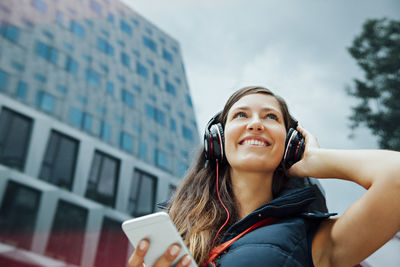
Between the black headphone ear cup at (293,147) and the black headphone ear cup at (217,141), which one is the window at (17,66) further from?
the black headphone ear cup at (293,147)

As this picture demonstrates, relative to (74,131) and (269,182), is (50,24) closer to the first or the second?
(74,131)

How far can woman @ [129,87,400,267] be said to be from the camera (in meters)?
1.33

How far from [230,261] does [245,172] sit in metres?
0.59

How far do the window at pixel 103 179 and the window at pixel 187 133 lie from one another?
203 inches

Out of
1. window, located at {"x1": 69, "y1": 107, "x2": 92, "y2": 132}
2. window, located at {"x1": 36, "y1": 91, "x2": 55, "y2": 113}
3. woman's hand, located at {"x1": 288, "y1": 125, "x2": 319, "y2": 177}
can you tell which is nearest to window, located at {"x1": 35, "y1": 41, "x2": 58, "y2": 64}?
window, located at {"x1": 36, "y1": 91, "x2": 55, "y2": 113}

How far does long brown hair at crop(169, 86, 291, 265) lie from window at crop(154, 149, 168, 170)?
13950 mm

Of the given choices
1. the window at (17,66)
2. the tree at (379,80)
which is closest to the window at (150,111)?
the window at (17,66)

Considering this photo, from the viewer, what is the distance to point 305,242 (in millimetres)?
1449

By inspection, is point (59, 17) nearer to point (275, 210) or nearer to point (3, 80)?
point (3, 80)

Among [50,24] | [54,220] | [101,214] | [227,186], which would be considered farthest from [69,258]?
[227,186]

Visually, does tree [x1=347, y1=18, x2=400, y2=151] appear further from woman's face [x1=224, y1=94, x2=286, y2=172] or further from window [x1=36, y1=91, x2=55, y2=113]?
window [x1=36, y1=91, x2=55, y2=113]

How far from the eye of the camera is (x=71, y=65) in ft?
45.8

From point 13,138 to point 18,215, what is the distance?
8.41ft

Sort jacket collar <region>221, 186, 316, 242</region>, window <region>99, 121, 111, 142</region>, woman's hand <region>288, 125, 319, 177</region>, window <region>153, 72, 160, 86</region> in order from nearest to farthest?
1. jacket collar <region>221, 186, 316, 242</region>
2. woman's hand <region>288, 125, 319, 177</region>
3. window <region>99, 121, 111, 142</region>
4. window <region>153, 72, 160, 86</region>
